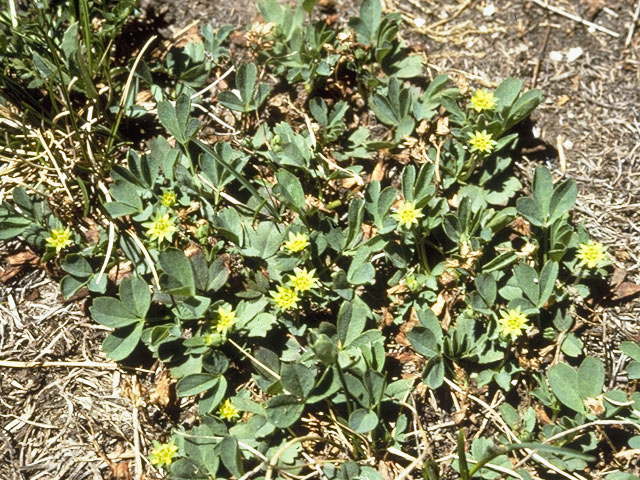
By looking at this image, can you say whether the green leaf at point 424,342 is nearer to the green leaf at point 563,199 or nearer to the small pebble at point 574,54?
the green leaf at point 563,199

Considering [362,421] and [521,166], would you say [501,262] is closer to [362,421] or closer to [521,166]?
[521,166]

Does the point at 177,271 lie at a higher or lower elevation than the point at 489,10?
lower

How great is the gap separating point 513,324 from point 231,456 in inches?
43.0

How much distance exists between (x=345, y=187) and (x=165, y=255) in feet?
2.71

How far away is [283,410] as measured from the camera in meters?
2.35

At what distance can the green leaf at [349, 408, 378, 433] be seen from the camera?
232 centimetres

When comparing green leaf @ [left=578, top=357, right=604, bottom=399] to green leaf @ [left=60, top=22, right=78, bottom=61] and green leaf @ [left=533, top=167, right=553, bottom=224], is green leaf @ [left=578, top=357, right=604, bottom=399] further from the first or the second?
green leaf @ [left=60, top=22, right=78, bottom=61]

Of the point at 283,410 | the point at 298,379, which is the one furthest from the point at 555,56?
the point at 283,410

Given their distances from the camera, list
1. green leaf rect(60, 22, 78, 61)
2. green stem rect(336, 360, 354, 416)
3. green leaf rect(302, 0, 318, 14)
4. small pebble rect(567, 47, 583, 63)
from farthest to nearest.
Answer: small pebble rect(567, 47, 583, 63) < green leaf rect(302, 0, 318, 14) < green leaf rect(60, 22, 78, 61) < green stem rect(336, 360, 354, 416)

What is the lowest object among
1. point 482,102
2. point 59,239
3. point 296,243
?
point 59,239

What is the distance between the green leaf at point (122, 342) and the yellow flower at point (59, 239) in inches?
15.5

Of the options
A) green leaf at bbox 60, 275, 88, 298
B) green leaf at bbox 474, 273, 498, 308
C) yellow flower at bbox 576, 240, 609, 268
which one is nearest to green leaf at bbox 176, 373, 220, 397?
green leaf at bbox 60, 275, 88, 298

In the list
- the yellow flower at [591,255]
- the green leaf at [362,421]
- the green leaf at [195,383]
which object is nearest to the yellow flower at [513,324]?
the yellow flower at [591,255]

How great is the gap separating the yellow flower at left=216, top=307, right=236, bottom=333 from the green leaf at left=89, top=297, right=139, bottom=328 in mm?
334
